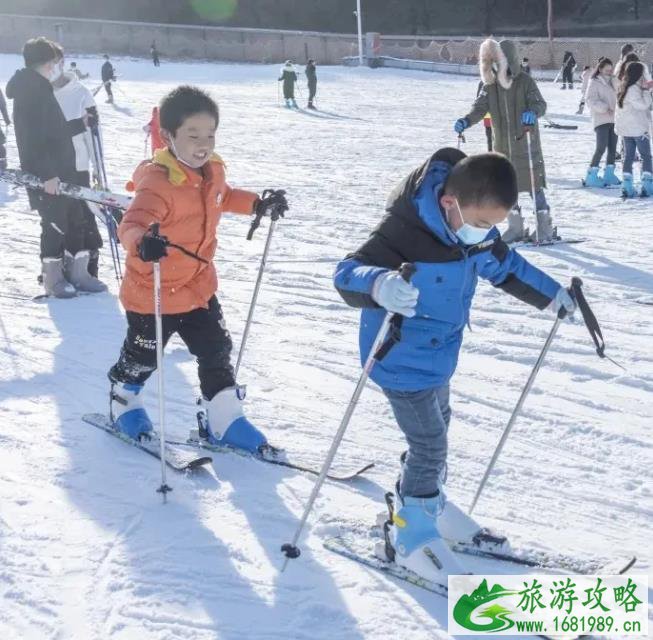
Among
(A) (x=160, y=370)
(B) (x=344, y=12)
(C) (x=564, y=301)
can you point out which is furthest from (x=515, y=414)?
(B) (x=344, y=12)

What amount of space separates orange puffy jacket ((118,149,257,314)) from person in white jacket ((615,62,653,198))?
22.6 feet

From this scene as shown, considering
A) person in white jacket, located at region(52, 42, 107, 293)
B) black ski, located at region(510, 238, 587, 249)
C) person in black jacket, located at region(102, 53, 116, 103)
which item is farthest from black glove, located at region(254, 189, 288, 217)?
person in black jacket, located at region(102, 53, 116, 103)

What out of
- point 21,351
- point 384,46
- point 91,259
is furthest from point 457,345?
point 384,46

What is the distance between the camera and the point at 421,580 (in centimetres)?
314

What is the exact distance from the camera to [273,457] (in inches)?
163

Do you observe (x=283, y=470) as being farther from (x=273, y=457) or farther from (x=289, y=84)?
(x=289, y=84)

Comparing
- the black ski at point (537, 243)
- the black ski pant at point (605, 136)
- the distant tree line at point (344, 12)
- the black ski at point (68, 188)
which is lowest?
the black ski at point (537, 243)

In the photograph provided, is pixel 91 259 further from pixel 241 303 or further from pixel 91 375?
pixel 91 375

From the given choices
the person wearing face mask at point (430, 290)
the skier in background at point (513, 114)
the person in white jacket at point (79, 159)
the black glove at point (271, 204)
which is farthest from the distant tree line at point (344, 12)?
the person wearing face mask at point (430, 290)

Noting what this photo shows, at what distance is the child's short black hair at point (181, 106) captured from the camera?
12.5 feet

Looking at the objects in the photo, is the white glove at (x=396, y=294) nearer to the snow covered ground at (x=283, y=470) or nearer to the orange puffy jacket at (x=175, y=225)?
the snow covered ground at (x=283, y=470)

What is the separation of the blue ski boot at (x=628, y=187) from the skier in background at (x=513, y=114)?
7.57ft

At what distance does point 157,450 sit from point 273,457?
0.49 meters

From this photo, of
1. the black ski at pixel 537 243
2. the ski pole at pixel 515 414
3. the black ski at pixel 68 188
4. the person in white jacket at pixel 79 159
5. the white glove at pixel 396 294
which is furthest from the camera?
the black ski at pixel 537 243
